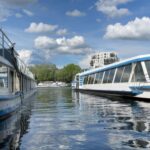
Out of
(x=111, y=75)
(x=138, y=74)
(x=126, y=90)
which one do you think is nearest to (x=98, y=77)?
(x=111, y=75)

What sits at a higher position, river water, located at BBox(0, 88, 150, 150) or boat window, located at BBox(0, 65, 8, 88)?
boat window, located at BBox(0, 65, 8, 88)

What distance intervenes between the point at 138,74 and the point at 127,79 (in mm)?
2929

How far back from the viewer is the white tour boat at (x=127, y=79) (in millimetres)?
33000

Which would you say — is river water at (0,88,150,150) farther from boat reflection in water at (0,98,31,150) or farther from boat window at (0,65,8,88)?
boat window at (0,65,8,88)

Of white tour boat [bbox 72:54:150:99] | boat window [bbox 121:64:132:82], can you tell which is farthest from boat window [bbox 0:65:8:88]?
boat window [bbox 121:64:132:82]

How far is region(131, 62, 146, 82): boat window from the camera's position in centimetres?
3388

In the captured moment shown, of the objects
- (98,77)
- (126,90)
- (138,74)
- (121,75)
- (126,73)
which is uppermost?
(98,77)

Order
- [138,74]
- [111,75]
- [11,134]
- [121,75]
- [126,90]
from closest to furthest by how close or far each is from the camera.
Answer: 1. [11,134]
2. [138,74]
3. [126,90]
4. [121,75]
5. [111,75]

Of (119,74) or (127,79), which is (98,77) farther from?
(127,79)

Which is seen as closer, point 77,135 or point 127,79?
point 77,135

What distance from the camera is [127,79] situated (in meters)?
37.6

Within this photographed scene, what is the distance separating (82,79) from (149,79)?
1701 inches

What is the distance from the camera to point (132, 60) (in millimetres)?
36312

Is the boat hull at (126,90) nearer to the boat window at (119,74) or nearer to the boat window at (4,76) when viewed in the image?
the boat window at (119,74)
